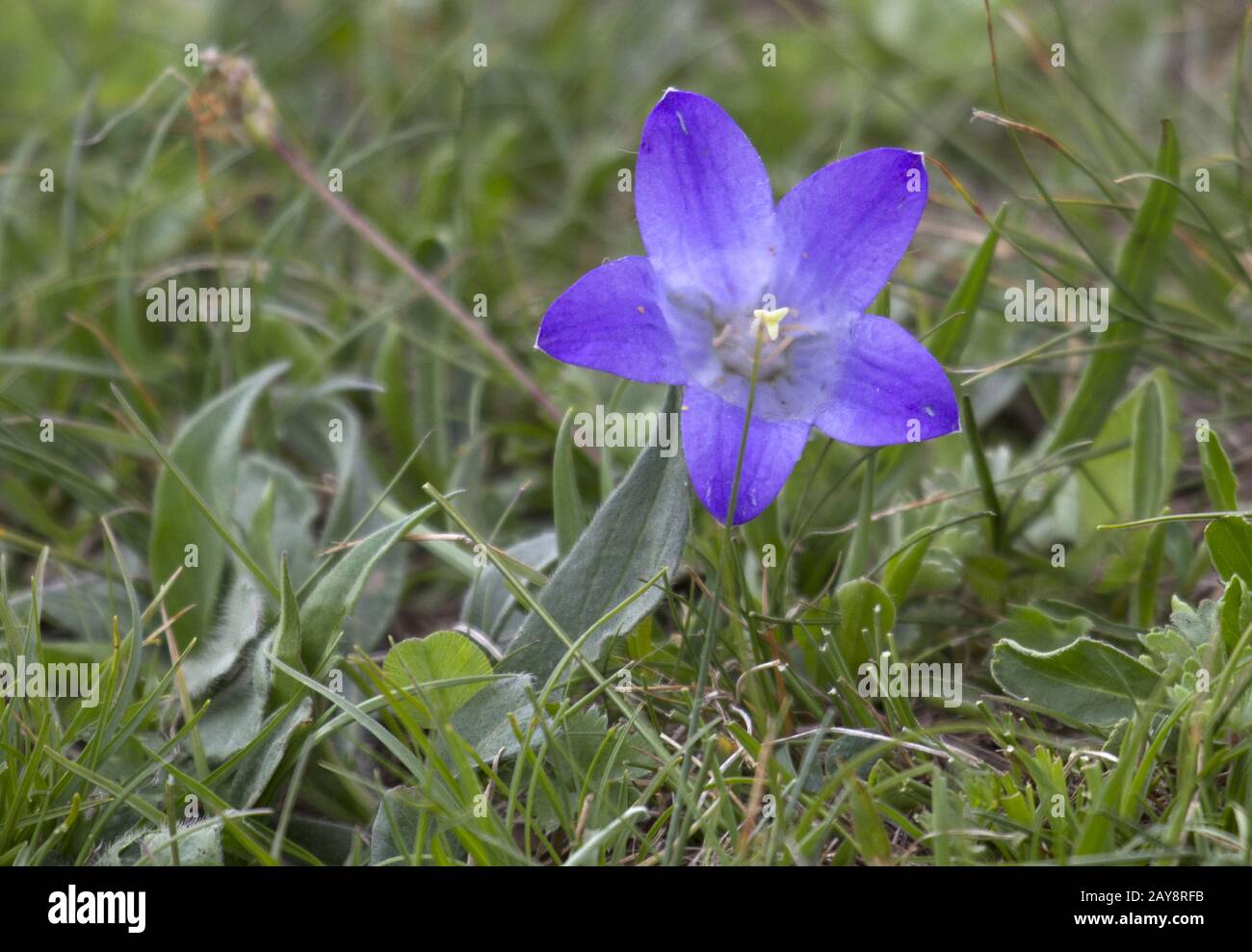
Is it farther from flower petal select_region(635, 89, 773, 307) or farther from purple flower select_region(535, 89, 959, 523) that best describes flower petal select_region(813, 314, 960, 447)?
flower petal select_region(635, 89, 773, 307)

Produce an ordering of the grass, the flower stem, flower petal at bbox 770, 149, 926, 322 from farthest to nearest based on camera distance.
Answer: flower petal at bbox 770, 149, 926, 322 < the grass < the flower stem

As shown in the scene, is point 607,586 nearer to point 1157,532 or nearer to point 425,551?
point 425,551

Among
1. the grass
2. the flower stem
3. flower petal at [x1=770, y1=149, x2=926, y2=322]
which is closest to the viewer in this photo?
the flower stem

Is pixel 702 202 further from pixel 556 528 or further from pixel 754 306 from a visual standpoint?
pixel 556 528

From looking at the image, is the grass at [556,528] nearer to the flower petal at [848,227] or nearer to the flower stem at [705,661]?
the flower stem at [705,661]

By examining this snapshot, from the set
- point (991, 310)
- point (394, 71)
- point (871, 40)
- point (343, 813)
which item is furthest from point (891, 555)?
A: point (394, 71)

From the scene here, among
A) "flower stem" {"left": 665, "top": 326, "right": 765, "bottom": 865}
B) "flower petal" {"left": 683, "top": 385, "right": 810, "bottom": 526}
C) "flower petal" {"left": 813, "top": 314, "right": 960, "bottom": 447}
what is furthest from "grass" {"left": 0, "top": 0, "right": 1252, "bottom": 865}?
"flower petal" {"left": 813, "top": 314, "right": 960, "bottom": 447}

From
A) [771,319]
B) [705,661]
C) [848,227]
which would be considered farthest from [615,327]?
[705,661]

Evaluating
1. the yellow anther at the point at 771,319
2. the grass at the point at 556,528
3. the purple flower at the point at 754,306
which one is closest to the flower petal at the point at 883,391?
the purple flower at the point at 754,306
